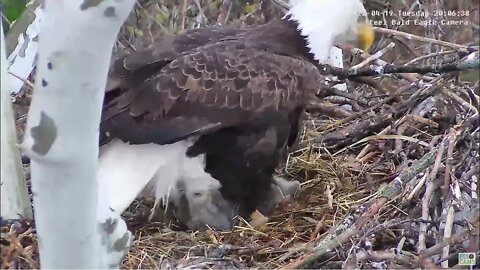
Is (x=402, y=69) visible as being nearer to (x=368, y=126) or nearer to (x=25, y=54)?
(x=368, y=126)

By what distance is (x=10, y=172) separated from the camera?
2209 millimetres

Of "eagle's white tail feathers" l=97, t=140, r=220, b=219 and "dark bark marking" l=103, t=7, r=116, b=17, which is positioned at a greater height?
"dark bark marking" l=103, t=7, r=116, b=17

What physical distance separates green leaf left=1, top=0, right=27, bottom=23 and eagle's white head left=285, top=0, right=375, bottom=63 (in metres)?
1.15

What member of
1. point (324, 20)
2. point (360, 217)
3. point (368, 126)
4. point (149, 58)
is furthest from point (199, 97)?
point (368, 126)

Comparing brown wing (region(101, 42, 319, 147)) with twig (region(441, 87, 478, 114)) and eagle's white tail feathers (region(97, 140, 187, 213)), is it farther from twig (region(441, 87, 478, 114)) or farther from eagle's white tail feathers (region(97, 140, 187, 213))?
twig (region(441, 87, 478, 114))

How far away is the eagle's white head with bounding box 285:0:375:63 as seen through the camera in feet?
10.6

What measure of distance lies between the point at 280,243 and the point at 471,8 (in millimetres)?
1300

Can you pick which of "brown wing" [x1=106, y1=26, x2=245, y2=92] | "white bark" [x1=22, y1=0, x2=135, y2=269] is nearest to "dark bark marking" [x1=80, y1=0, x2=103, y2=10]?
"white bark" [x1=22, y1=0, x2=135, y2=269]

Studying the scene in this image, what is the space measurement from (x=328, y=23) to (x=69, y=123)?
2139 millimetres

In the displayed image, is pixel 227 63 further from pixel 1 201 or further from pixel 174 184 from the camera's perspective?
pixel 1 201

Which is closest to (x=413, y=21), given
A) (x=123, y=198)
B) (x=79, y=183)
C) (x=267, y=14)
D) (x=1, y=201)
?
(x=267, y=14)

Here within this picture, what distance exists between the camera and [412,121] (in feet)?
10.6

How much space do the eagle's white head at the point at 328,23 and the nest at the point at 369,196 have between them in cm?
18

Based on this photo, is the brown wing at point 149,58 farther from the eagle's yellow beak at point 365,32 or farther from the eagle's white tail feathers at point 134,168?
the eagle's yellow beak at point 365,32
